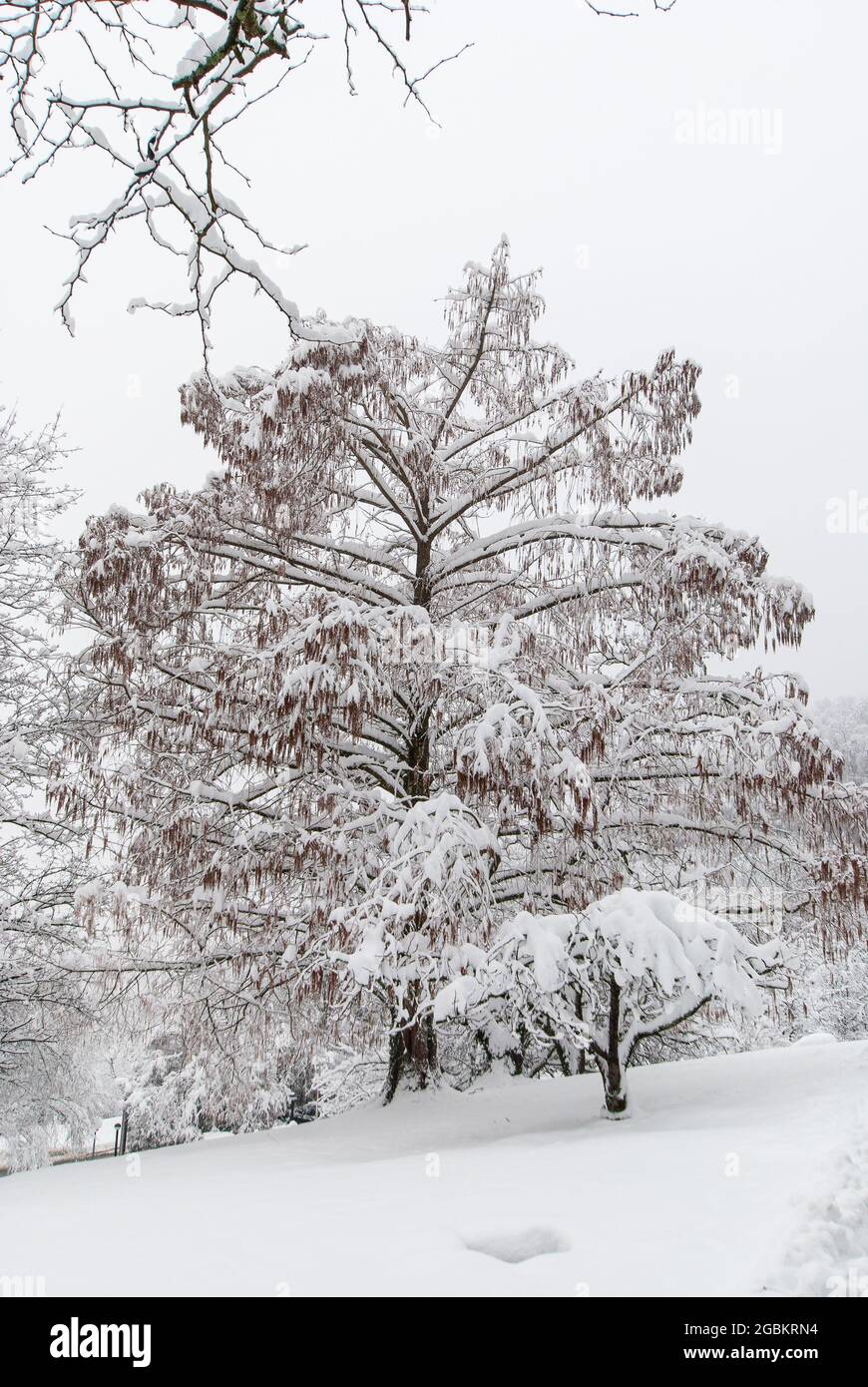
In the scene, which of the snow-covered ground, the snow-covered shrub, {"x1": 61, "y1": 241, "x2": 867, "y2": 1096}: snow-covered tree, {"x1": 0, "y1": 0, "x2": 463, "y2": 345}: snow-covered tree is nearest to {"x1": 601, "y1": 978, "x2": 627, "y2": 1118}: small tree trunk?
the snow-covered ground

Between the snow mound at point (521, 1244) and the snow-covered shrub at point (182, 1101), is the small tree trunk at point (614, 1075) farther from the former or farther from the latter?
the snow-covered shrub at point (182, 1101)

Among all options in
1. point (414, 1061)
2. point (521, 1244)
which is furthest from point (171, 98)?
point (414, 1061)

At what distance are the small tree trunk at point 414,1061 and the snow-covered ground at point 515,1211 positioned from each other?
1528 millimetres

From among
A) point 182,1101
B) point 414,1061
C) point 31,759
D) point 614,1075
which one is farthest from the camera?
point 182,1101

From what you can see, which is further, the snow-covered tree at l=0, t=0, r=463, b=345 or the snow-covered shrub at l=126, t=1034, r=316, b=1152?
the snow-covered shrub at l=126, t=1034, r=316, b=1152

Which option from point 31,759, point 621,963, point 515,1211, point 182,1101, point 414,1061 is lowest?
point 182,1101

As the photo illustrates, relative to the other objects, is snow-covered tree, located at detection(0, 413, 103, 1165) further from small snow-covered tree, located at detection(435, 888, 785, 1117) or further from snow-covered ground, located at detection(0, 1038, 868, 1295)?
small snow-covered tree, located at detection(435, 888, 785, 1117)

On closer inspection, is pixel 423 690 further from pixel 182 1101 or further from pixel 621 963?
pixel 182 1101

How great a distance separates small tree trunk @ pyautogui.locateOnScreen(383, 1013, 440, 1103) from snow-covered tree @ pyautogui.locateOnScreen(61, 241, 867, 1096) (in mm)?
28

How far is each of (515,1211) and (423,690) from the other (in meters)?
3.68

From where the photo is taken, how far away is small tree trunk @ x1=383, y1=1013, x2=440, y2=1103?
713 centimetres

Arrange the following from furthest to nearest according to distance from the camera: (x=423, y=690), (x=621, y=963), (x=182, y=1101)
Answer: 1. (x=182, y=1101)
2. (x=423, y=690)
3. (x=621, y=963)

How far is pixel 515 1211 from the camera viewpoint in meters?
3.15

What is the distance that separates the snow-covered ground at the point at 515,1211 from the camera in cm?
256
